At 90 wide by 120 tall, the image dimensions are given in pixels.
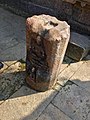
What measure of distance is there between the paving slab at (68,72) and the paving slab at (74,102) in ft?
0.47

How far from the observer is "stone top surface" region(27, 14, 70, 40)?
2.94m

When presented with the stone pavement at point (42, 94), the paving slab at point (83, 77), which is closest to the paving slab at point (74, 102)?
the stone pavement at point (42, 94)

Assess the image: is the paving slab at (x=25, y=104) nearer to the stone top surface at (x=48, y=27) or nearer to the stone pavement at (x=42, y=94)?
the stone pavement at (x=42, y=94)

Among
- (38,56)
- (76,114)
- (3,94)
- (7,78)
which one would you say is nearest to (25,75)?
(7,78)

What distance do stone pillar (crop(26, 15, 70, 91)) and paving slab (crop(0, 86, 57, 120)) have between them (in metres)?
0.22

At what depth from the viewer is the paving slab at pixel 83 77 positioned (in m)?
3.91

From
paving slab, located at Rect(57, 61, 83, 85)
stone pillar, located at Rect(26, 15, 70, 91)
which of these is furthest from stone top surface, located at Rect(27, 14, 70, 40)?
paving slab, located at Rect(57, 61, 83, 85)

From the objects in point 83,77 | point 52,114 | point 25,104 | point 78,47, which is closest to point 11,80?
point 25,104

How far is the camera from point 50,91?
370cm

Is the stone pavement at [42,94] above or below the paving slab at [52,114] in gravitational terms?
above

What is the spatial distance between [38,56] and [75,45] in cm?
134

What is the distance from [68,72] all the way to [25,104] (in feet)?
3.92

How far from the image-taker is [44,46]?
3.03 metres

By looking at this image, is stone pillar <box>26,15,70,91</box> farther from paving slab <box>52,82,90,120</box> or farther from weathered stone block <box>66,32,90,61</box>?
weathered stone block <box>66,32,90,61</box>
